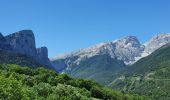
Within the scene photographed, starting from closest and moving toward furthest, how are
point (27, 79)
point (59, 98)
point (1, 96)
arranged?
point (1, 96), point (59, 98), point (27, 79)

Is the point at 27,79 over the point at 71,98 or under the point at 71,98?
over

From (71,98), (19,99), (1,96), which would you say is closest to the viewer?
(1,96)

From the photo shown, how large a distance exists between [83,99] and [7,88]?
61.0 m

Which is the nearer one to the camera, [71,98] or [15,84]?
[15,84]

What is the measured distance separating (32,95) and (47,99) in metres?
16.6

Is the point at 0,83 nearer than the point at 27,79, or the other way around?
the point at 0,83

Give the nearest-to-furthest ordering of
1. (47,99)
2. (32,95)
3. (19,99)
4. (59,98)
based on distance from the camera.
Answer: (19,99) < (32,95) < (47,99) < (59,98)

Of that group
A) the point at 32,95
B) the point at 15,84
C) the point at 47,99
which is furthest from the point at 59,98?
the point at 15,84

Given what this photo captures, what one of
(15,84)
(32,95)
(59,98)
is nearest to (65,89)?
(59,98)

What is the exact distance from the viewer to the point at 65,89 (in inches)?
6019

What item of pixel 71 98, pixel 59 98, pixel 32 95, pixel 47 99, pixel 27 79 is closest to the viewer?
pixel 32 95

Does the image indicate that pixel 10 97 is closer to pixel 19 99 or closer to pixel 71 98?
pixel 19 99

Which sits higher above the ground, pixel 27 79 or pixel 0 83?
pixel 27 79

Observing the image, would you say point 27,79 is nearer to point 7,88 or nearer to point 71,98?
point 71,98
